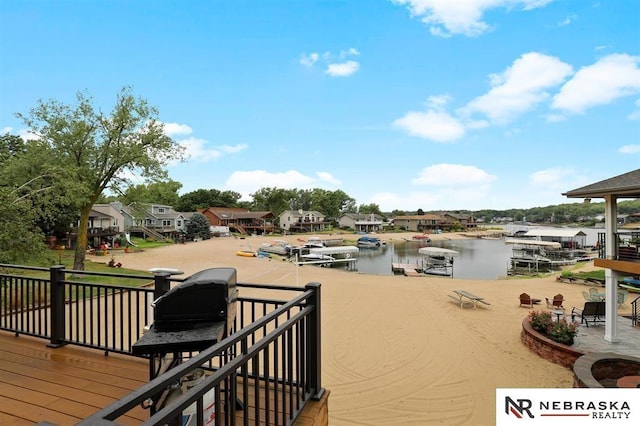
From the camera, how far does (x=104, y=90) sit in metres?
17.9

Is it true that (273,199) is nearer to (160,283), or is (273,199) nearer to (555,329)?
(555,329)

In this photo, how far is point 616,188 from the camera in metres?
8.44

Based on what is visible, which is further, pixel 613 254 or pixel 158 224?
pixel 158 224

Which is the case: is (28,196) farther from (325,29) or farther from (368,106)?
(368,106)

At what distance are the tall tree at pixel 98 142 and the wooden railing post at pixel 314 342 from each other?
55.2ft

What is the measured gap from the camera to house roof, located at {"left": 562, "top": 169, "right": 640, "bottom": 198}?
8.16 metres

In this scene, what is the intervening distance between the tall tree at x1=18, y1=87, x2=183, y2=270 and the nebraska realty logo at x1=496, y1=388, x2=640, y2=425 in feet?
60.0

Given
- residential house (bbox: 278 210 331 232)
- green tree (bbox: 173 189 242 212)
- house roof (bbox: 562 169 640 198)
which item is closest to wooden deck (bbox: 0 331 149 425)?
house roof (bbox: 562 169 640 198)

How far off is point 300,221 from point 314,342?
2823 inches

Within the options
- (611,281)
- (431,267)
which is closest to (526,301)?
(611,281)

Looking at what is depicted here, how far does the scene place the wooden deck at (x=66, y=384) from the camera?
2930mm

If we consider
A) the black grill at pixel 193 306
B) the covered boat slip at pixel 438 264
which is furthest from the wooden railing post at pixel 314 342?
the covered boat slip at pixel 438 264

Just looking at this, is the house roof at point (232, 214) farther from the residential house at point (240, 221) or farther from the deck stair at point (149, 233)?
the deck stair at point (149, 233)

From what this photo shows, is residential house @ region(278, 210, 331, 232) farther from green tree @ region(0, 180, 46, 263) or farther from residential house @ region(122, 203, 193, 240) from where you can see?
green tree @ region(0, 180, 46, 263)
